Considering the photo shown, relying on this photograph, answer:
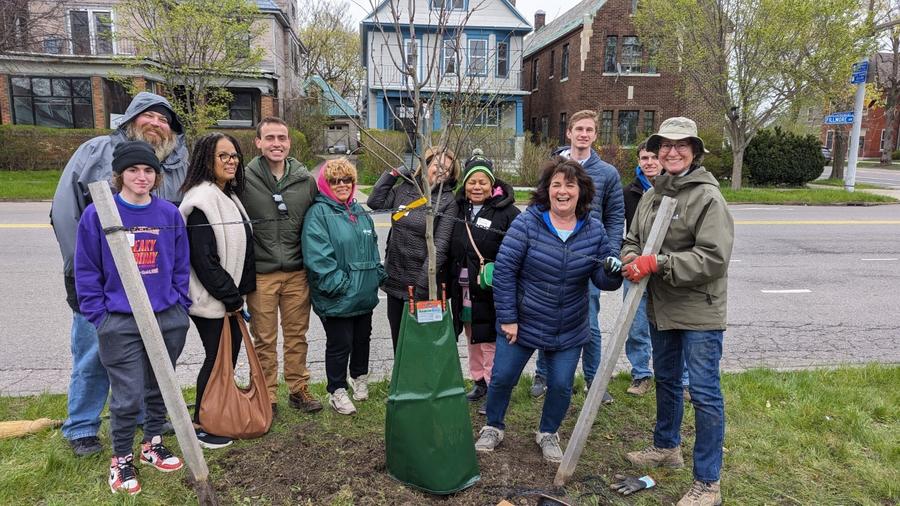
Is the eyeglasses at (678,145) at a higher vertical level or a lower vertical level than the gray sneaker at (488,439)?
higher

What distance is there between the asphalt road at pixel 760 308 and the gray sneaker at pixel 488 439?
4.92ft

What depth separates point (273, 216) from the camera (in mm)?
3795

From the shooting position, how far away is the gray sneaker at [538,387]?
4395 mm

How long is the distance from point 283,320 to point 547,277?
1896 millimetres

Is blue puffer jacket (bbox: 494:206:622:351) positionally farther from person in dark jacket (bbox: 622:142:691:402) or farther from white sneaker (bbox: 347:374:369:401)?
white sneaker (bbox: 347:374:369:401)

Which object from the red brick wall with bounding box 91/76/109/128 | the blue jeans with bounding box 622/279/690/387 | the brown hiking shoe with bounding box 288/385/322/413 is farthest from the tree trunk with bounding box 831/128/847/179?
the red brick wall with bounding box 91/76/109/128

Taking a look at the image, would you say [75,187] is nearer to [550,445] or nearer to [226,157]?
[226,157]

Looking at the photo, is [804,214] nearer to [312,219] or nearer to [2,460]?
[312,219]

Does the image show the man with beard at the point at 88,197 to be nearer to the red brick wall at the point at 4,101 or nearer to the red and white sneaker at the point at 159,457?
the red and white sneaker at the point at 159,457

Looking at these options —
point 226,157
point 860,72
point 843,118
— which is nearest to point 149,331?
point 226,157

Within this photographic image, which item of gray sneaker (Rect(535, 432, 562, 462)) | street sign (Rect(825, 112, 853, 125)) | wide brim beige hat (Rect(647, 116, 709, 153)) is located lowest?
gray sneaker (Rect(535, 432, 562, 462))

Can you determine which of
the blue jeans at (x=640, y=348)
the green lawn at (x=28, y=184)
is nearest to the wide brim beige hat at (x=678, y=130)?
the blue jeans at (x=640, y=348)

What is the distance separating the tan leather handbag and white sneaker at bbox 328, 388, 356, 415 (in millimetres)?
536

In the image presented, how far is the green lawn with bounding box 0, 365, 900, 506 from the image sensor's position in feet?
10.1
